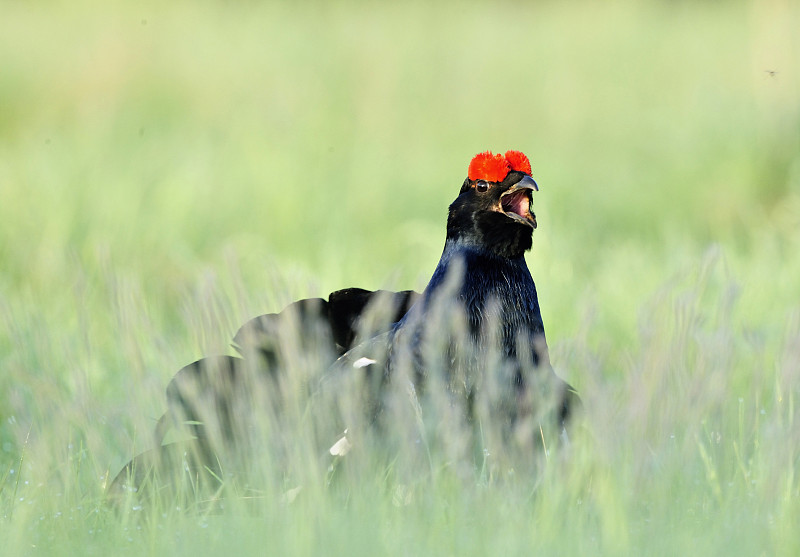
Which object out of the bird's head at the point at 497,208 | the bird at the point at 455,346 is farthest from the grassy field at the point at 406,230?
the bird's head at the point at 497,208

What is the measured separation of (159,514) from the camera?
9.02 feet

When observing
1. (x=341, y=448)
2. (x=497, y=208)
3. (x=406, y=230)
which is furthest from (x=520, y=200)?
(x=406, y=230)

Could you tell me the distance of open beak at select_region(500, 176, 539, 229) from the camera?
3320 millimetres

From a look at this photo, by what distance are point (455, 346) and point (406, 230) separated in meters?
3.56

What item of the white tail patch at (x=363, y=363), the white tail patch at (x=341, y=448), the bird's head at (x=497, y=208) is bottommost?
the white tail patch at (x=341, y=448)

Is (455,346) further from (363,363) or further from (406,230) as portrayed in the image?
(406,230)

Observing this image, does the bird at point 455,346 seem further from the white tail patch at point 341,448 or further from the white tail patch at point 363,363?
the white tail patch at point 341,448

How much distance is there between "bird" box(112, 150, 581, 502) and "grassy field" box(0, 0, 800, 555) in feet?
0.41

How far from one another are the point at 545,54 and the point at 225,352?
7.54 metres

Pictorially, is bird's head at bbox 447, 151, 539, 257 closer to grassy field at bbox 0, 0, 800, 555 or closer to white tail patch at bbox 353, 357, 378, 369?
grassy field at bbox 0, 0, 800, 555

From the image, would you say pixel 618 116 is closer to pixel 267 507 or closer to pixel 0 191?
pixel 0 191

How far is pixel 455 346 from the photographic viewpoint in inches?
122

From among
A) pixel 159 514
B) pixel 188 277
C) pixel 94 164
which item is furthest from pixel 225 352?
pixel 94 164

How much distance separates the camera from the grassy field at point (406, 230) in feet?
8.57
